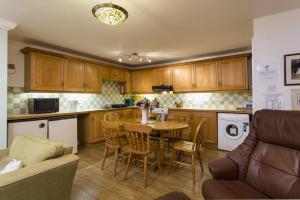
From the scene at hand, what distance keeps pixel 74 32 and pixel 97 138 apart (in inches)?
105

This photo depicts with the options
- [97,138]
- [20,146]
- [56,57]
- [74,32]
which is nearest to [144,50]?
[74,32]

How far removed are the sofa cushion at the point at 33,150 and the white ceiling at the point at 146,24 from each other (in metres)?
1.70

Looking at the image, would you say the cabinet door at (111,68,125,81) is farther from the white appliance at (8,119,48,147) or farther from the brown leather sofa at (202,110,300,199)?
the brown leather sofa at (202,110,300,199)

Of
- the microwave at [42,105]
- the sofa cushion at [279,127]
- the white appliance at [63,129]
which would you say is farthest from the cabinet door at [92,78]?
the sofa cushion at [279,127]

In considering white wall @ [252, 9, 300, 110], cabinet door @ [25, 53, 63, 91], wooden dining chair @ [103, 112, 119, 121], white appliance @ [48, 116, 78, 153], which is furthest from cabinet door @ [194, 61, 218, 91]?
cabinet door @ [25, 53, 63, 91]

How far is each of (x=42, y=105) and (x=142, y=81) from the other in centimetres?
308

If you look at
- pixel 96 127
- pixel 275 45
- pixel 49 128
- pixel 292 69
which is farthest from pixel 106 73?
pixel 292 69

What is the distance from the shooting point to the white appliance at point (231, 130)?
357cm

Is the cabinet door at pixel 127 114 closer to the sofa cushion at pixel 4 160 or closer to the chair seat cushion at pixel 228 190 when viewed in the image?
the sofa cushion at pixel 4 160

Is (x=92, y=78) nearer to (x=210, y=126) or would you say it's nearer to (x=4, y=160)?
(x=4, y=160)

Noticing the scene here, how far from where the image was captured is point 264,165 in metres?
1.61

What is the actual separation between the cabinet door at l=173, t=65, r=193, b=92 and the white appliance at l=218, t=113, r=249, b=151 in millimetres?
1270

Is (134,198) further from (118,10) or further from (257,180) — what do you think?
(118,10)

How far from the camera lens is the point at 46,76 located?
3537mm
